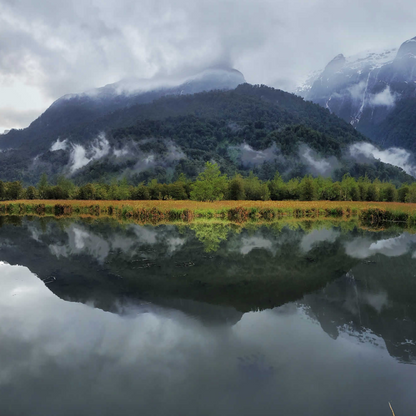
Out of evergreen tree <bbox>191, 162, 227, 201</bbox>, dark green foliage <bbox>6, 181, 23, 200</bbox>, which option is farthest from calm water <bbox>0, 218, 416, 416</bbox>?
dark green foliage <bbox>6, 181, 23, 200</bbox>

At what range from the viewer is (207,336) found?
20.3ft

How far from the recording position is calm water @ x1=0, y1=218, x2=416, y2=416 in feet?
14.5

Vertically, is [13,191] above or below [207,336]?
above

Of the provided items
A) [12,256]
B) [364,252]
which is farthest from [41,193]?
[364,252]

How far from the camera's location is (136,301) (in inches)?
316

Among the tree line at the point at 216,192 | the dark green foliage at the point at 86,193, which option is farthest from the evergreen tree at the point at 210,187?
the dark green foliage at the point at 86,193

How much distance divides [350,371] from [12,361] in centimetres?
516

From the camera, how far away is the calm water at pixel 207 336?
441cm

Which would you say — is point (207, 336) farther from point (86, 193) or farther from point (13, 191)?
point (13, 191)

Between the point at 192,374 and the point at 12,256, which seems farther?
the point at 12,256

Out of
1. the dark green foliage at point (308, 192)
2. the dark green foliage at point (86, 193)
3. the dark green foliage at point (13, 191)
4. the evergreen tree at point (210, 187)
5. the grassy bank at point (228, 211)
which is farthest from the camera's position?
the dark green foliage at point (13, 191)

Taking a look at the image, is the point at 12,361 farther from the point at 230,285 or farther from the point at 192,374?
the point at 230,285

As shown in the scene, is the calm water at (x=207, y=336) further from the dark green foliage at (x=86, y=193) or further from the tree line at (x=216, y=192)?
the dark green foliage at (x=86, y=193)

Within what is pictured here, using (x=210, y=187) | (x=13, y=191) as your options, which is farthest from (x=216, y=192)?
(x=13, y=191)
